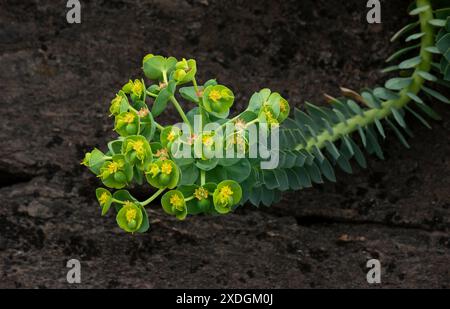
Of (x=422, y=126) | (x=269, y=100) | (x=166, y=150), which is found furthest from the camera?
(x=422, y=126)

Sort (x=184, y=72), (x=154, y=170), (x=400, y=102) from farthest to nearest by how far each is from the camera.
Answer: (x=400, y=102) < (x=184, y=72) < (x=154, y=170)

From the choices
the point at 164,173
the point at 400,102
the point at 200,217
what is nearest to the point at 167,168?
the point at 164,173

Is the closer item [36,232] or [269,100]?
[269,100]

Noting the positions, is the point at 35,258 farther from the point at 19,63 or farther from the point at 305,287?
the point at 305,287

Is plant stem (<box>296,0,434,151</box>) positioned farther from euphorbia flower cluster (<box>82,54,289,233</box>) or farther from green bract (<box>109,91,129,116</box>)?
green bract (<box>109,91,129,116</box>)

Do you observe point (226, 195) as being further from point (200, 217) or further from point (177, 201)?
point (200, 217)

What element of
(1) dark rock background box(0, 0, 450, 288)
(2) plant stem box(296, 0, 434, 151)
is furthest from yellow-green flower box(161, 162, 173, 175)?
(1) dark rock background box(0, 0, 450, 288)

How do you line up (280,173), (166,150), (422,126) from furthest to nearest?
1. (422,126)
2. (280,173)
3. (166,150)

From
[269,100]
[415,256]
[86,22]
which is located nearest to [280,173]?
[269,100]
